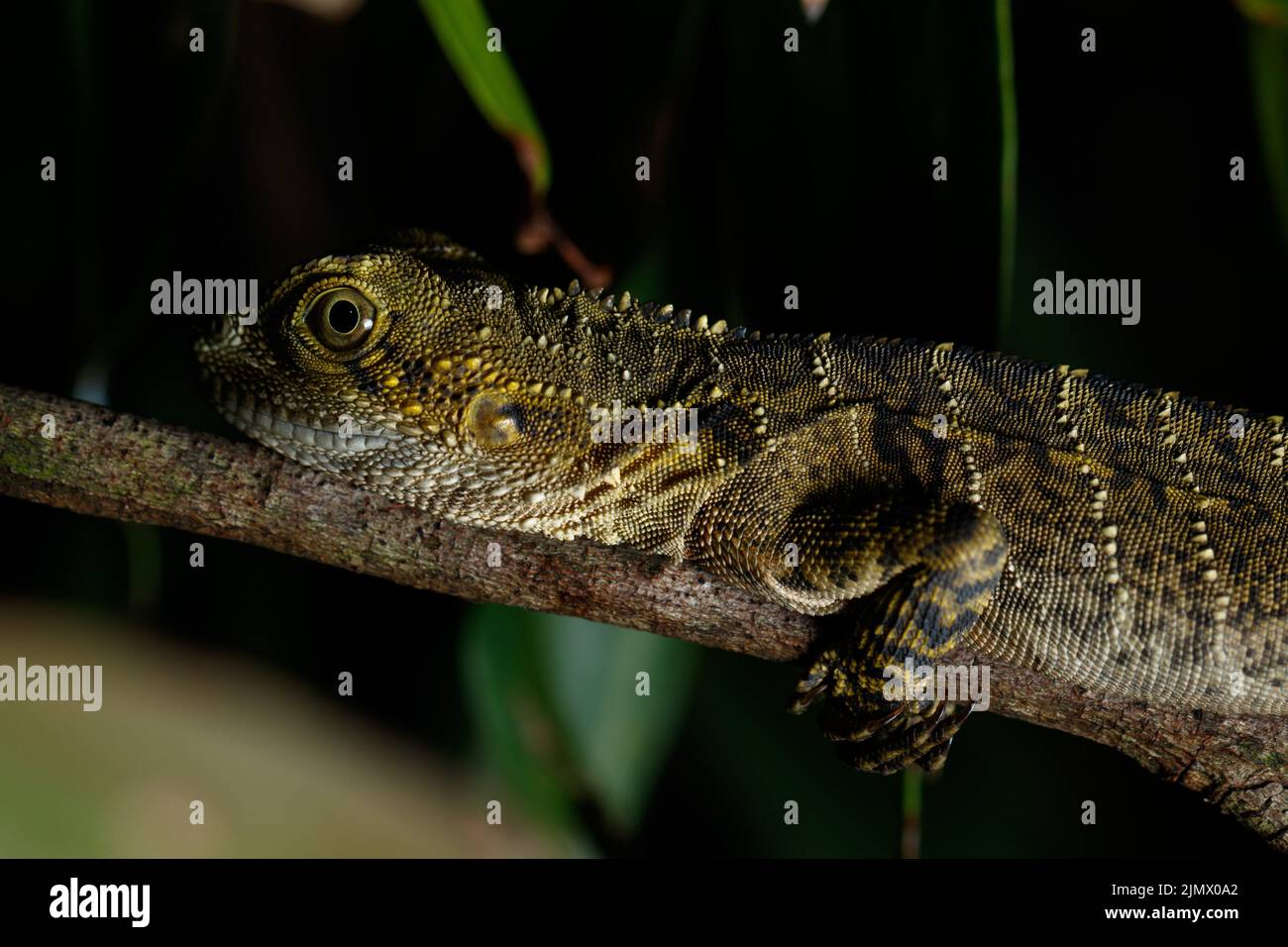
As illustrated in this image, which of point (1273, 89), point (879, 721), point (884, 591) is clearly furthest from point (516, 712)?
point (1273, 89)

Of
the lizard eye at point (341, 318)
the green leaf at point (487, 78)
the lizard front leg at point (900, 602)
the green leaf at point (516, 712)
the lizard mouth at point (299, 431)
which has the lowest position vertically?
the green leaf at point (516, 712)

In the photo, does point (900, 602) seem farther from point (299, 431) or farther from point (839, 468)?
point (299, 431)

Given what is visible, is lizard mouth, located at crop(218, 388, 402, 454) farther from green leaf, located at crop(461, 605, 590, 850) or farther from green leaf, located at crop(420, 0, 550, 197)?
green leaf, located at crop(461, 605, 590, 850)

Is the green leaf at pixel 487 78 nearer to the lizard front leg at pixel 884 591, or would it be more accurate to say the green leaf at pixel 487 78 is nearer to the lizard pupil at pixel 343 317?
the lizard pupil at pixel 343 317

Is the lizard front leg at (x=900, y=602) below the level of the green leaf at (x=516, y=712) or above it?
above

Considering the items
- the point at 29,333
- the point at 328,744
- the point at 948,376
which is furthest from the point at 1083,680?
the point at 29,333


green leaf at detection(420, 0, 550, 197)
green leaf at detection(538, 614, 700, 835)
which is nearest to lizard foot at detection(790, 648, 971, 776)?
green leaf at detection(538, 614, 700, 835)

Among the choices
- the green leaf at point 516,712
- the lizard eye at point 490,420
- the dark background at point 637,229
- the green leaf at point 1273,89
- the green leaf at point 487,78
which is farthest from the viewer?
the green leaf at point 516,712

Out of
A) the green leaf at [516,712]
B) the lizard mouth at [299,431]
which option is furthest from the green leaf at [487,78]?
the green leaf at [516,712]
